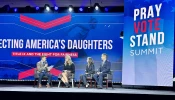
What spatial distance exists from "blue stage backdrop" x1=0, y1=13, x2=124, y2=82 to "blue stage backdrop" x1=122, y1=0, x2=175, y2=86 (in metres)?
1.04

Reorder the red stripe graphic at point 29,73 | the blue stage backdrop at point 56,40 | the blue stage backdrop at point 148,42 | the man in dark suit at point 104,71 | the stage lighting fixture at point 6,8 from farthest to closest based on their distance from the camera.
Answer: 1. the stage lighting fixture at point 6,8
2. the red stripe graphic at point 29,73
3. the blue stage backdrop at point 56,40
4. the man in dark suit at point 104,71
5. the blue stage backdrop at point 148,42

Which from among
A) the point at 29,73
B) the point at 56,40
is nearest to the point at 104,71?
the point at 56,40

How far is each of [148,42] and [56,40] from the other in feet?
10.4

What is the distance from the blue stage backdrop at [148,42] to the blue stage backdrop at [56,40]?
104 centimetres

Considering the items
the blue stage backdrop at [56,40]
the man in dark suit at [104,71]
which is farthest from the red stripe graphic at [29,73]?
the man in dark suit at [104,71]

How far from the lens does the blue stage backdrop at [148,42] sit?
8258 mm

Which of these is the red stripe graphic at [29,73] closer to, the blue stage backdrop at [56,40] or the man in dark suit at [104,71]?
the blue stage backdrop at [56,40]

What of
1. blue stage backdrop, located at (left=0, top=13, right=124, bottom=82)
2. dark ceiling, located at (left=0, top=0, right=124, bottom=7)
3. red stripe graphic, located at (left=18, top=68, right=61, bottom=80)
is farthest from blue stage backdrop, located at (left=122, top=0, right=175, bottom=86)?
red stripe graphic, located at (left=18, top=68, right=61, bottom=80)

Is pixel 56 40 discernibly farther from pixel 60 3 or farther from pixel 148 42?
pixel 148 42

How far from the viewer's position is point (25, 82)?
10.6m

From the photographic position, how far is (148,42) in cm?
866

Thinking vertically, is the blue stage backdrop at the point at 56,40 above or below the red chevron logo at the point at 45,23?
below

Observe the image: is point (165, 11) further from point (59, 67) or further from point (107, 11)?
point (59, 67)

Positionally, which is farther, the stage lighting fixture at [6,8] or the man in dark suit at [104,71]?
the stage lighting fixture at [6,8]
